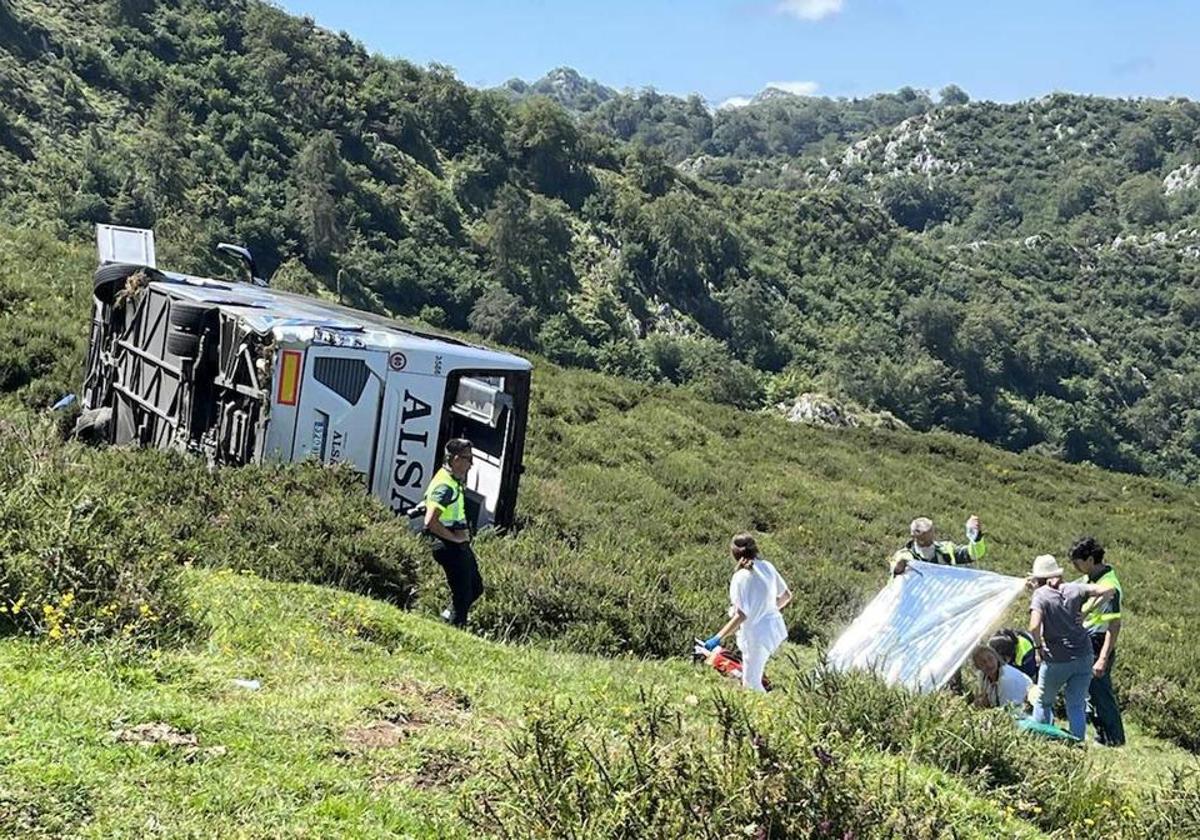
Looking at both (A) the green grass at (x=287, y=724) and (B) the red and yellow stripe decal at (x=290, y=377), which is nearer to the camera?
(A) the green grass at (x=287, y=724)

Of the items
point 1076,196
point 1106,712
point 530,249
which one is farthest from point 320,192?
point 1076,196

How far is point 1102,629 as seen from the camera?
8.77 meters

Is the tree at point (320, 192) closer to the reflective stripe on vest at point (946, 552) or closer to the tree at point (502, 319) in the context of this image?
the tree at point (502, 319)

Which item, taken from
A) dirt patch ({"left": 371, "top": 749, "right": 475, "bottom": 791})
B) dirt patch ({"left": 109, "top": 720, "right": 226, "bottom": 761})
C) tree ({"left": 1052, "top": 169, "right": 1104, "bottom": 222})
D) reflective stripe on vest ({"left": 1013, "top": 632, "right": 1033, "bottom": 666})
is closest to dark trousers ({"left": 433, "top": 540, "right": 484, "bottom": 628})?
dirt patch ({"left": 371, "top": 749, "right": 475, "bottom": 791})

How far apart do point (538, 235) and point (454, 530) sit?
249 feet

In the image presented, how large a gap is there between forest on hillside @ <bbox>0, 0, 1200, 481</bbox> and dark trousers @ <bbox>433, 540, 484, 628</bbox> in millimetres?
46452

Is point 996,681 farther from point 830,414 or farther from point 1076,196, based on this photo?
point 1076,196

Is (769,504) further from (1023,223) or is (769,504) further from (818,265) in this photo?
(1023,223)

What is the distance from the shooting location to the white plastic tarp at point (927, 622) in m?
8.56

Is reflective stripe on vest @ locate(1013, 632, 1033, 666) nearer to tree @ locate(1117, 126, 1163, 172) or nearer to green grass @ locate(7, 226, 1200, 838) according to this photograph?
green grass @ locate(7, 226, 1200, 838)

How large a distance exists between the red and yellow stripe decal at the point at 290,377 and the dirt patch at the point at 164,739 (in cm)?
642

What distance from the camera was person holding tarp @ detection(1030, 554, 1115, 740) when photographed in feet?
26.7

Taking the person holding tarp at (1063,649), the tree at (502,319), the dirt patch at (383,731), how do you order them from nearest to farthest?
the dirt patch at (383,731) → the person holding tarp at (1063,649) → the tree at (502,319)

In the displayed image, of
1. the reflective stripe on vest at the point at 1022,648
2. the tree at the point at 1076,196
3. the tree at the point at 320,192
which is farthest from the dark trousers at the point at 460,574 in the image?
the tree at the point at 1076,196
